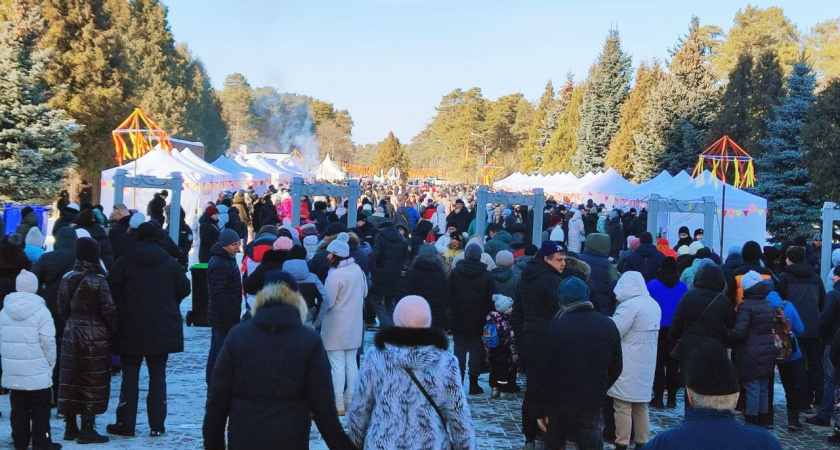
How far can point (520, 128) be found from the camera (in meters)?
108

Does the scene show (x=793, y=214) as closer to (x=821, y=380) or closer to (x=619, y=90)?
(x=821, y=380)

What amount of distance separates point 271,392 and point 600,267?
542 cm

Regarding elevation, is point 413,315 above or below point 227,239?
below

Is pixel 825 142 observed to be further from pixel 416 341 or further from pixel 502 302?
pixel 416 341

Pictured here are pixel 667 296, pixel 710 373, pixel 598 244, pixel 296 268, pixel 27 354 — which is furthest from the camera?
pixel 598 244

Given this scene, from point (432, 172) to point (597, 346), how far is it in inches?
5153

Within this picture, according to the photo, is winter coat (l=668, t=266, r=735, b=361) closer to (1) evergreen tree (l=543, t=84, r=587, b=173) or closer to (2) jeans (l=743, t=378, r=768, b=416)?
(2) jeans (l=743, t=378, r=768, b=416)

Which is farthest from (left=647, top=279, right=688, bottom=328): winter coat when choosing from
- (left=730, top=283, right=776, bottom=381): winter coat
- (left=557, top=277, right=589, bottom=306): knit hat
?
(left=557, top=277, right=589, bottom=306): knit hat

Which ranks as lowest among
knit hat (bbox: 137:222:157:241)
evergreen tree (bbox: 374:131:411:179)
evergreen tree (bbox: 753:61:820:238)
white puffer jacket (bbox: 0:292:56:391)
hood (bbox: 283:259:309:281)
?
white puffer jacket (bbox: 0:292:56:391)

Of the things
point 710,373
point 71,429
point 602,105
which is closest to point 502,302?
point 71,429

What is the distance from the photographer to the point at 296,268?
778 centimetres

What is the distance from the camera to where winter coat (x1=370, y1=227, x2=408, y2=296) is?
12422mm

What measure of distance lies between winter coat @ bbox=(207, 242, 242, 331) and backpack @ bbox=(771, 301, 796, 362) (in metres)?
4.95

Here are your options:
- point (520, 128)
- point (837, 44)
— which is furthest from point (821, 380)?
point (520, 128)
